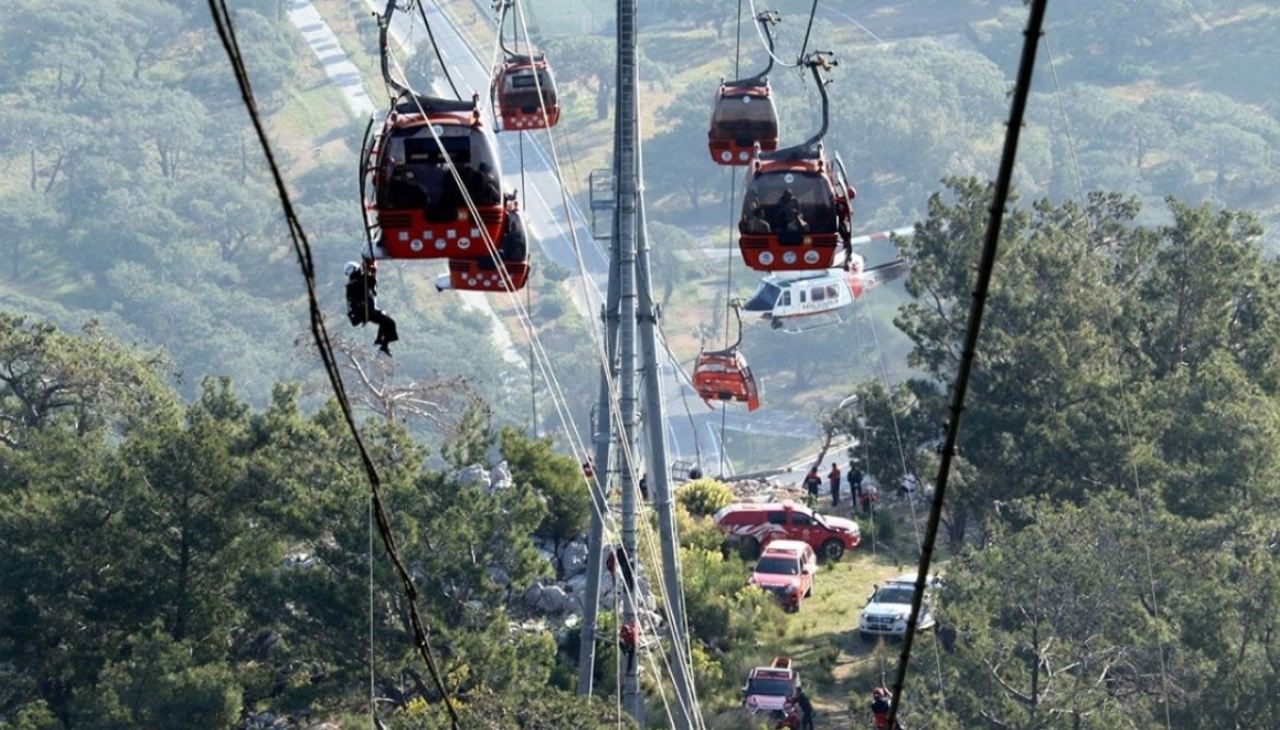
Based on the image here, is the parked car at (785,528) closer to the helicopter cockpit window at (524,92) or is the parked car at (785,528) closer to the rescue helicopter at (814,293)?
the helicopter cockpit window at (524,92)

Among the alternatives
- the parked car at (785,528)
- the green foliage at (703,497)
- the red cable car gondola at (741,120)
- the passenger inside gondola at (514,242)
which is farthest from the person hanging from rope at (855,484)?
the passenger inside gondola at (514,242)

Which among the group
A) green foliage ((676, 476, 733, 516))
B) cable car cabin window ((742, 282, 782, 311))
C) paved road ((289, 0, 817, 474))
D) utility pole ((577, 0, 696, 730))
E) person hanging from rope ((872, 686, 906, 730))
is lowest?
paved road ((289, 0, 817, 474))

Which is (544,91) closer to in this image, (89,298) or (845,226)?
(845,226)

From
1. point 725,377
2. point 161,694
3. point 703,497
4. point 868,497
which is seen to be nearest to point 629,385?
point 161,694

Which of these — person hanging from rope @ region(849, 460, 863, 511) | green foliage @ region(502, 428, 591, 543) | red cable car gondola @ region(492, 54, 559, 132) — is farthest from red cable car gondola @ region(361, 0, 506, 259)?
person hanging from rope @ region(849, 460, 863, 511)

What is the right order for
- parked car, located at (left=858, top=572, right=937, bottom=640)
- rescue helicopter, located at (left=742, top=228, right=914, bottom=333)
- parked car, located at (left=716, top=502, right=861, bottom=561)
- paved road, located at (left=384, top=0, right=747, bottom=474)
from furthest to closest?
paved road, located at (left=384, top=0, right=747, bottom=474) < rescue helicopter, located at (left=742, top=228, right=914, bottom=333) < parked car, located at (left=716, top=502, right=861, bottom=561) < parked car, located at (left=858, top=572, right=937, bottom=640)

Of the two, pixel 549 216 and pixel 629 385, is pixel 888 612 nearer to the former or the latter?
pixel 629 385

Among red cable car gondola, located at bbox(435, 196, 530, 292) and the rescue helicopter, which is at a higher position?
red cable car gondola, located at bbox(435, 196, 530, 292)

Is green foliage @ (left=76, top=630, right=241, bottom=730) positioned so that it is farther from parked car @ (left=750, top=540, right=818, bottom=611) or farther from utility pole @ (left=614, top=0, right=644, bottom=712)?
parked car @ (left=750, top=540, right=818, bottom=611)

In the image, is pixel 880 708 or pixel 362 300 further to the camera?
pixel 880 708
